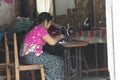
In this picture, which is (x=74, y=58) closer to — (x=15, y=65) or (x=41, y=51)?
(x=41, y=51)

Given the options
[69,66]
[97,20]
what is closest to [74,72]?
[69,66]

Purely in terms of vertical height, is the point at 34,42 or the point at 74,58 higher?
the point at 34,42

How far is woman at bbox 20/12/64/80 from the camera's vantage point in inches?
179

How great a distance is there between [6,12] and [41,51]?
326cm

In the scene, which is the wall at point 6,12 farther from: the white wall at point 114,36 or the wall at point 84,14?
the white wall at point 114,36

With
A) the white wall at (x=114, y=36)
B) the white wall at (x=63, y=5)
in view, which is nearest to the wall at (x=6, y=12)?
the white wall at (x=63, y=5)

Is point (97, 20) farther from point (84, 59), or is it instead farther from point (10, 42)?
point (10, 42)

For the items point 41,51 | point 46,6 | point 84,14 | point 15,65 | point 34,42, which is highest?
point 46,6

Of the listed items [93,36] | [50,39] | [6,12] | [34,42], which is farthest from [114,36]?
[6,12]

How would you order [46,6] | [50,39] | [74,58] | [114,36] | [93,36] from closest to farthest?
1. [114,36]
2. [50,39]
3. [74,58]
4. [93,36]
5. [46,6]

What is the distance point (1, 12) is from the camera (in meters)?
7.58

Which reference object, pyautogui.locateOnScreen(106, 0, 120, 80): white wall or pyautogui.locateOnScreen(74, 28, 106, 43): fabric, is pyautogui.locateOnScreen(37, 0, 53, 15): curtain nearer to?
pyautogui.locateOnScreen(74, 28, 106, 43): fabric

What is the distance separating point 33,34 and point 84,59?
1.26 m

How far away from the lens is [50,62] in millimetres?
4641
